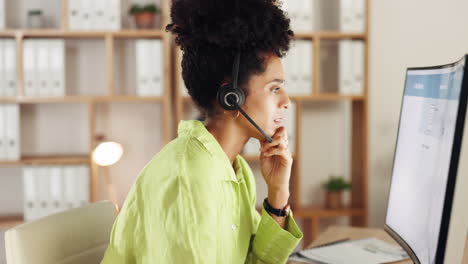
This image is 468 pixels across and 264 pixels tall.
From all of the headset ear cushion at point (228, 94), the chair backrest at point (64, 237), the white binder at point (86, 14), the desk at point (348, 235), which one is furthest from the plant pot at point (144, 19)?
the headset ear cushion at point (228, 94)

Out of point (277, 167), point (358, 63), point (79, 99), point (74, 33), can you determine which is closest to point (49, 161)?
point (79, 99)

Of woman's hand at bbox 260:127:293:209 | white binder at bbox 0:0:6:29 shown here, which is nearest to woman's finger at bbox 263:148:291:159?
woman's hand at bbox 260:127:293:209

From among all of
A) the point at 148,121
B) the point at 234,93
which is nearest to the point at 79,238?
the point at 234,93

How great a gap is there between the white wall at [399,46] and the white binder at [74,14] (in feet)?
5.83

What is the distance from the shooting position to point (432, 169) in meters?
1.04

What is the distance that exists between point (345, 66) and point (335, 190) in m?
0.76

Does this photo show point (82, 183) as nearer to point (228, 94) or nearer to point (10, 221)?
point (10, 221)

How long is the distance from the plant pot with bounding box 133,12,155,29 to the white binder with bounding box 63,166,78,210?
0.91 meters

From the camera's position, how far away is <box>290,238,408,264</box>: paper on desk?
4.79 ft

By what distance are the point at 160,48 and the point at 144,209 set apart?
202 centimetres

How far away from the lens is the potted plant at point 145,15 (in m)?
3.13

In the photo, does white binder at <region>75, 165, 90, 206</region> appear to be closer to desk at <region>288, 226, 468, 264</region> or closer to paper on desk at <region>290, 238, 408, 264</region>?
desk at <region>288, 226, 468, 264</region>

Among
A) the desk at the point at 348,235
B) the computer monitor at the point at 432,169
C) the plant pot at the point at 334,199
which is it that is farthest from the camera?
the plant pot at the point at 334,199

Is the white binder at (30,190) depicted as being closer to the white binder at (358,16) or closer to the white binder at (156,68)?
the white binder at (156,68)
